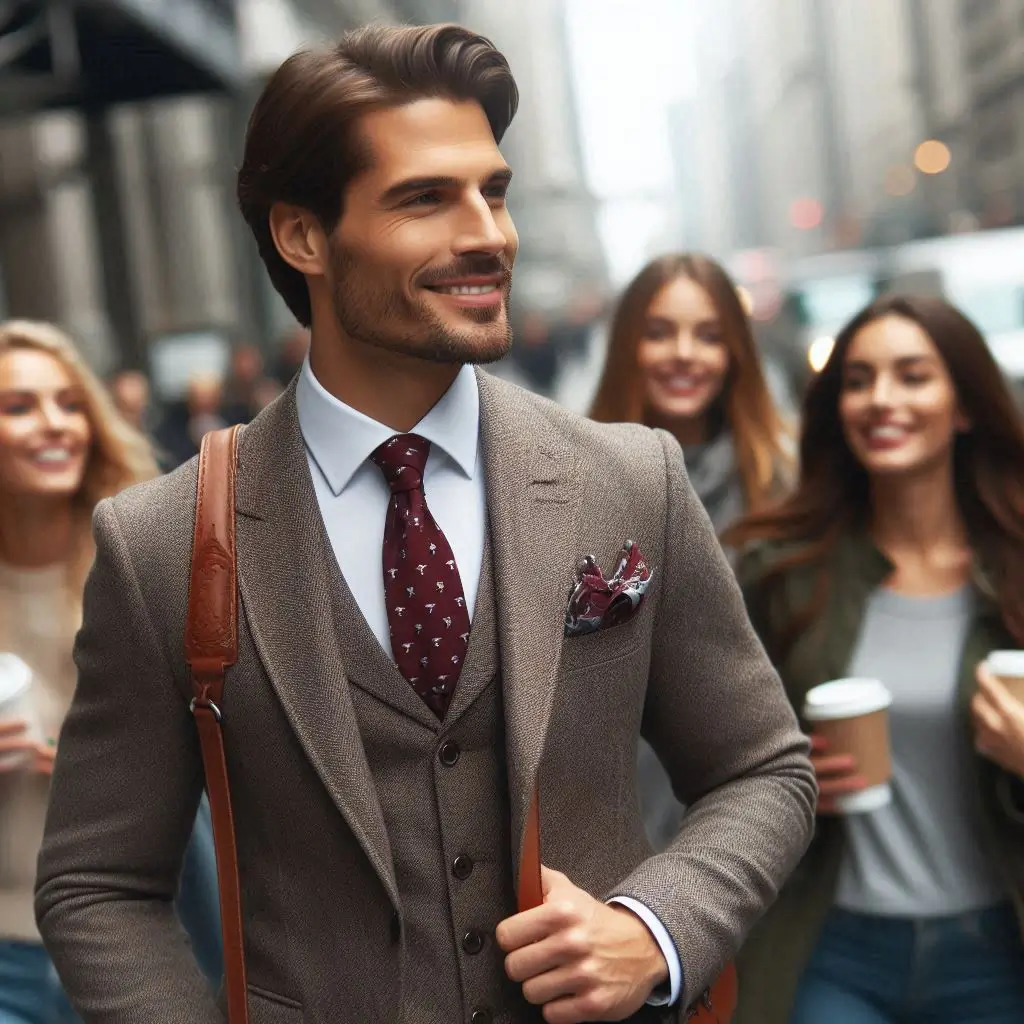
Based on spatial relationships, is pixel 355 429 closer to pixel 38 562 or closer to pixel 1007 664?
pixel 1007 664

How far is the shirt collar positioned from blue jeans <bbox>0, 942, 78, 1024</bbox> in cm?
166

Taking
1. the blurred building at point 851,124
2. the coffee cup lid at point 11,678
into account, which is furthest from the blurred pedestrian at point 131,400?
the blurred building at point 851,124

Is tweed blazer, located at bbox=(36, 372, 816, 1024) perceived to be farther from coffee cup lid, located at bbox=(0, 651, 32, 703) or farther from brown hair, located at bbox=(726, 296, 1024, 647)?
brown hair, located at bbox=(726, 296, 1024, 647)

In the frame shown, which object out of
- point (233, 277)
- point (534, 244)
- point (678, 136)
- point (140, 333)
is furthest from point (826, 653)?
point (534, 244)

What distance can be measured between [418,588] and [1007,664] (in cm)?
167

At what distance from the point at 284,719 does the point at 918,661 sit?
1.93 meters

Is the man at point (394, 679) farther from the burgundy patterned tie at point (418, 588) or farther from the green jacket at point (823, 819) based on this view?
the green jacket at point (823, 819)

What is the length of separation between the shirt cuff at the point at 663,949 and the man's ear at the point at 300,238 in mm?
934

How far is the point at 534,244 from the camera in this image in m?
34.3

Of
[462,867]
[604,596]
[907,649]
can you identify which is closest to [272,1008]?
[462,867]

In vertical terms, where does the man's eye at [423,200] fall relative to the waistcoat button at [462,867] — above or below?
above

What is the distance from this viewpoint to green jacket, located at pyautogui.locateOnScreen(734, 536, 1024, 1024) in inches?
129

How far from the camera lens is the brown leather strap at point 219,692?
2004 mm

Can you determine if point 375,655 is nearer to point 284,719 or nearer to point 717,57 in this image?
point 284,719
